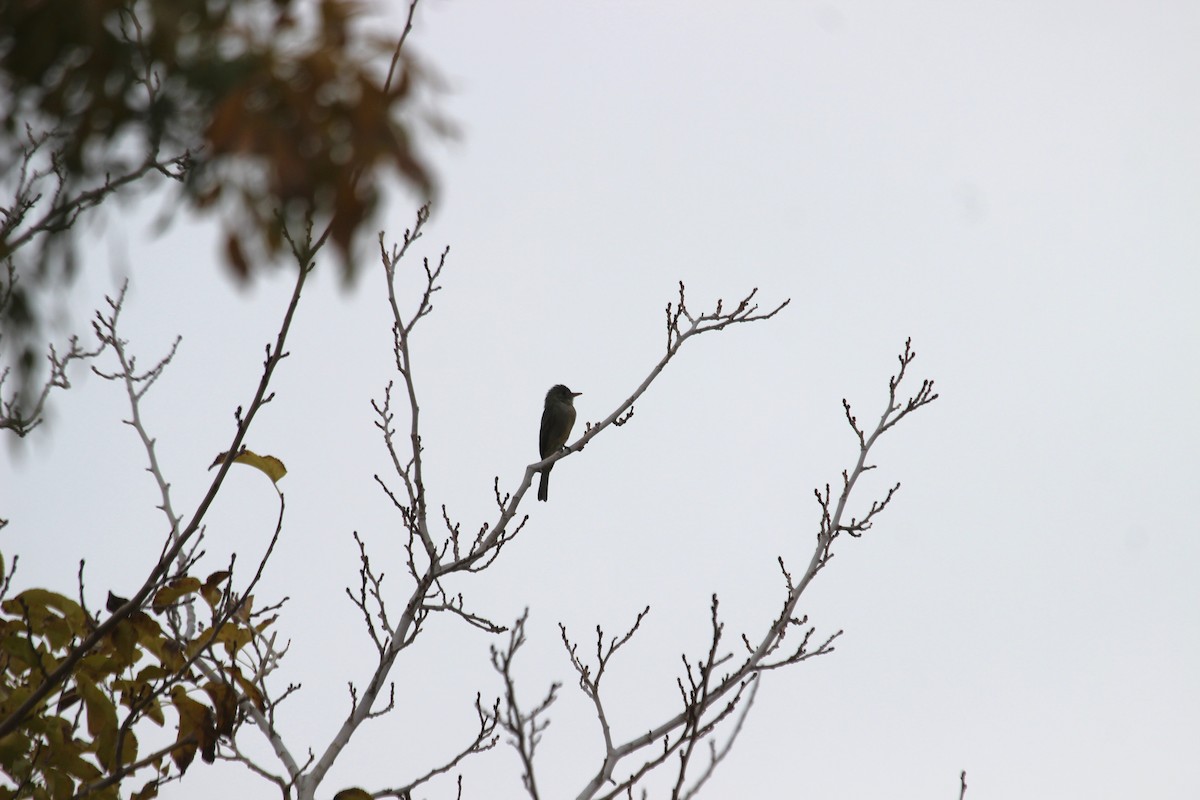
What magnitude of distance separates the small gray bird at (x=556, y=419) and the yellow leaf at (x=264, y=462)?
35.2 ft

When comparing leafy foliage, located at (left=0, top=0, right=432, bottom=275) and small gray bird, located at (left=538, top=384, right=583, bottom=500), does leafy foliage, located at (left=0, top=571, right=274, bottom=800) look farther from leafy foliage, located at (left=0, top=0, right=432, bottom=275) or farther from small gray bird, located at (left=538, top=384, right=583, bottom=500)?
small gray bird, located at (left=538, top=384, right=583, bottom=500)

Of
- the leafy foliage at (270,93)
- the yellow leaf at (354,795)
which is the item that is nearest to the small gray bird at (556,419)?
the yellow leaf at (354,795)

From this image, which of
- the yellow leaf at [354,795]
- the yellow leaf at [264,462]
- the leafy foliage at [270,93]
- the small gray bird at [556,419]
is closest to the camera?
the leafy foliage at [270,93]

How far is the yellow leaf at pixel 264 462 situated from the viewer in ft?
13.2

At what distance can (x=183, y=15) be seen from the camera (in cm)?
248

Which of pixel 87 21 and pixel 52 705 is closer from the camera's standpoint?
pixel 87 21

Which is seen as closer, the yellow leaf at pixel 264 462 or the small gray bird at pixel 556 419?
the yellow leaf at pixel 264 462

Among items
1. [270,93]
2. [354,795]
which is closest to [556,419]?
[354,795]

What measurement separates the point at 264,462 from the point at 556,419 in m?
11.0

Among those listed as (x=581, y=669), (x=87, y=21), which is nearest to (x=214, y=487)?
(x=87, y=21)

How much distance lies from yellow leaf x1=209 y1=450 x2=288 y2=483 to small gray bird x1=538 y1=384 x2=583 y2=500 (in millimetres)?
10721

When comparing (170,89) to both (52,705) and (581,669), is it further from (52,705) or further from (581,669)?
(581,669)

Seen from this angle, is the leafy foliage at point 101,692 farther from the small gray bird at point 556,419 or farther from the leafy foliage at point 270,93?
the small gray bird at point 556,419

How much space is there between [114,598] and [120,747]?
46 cm
